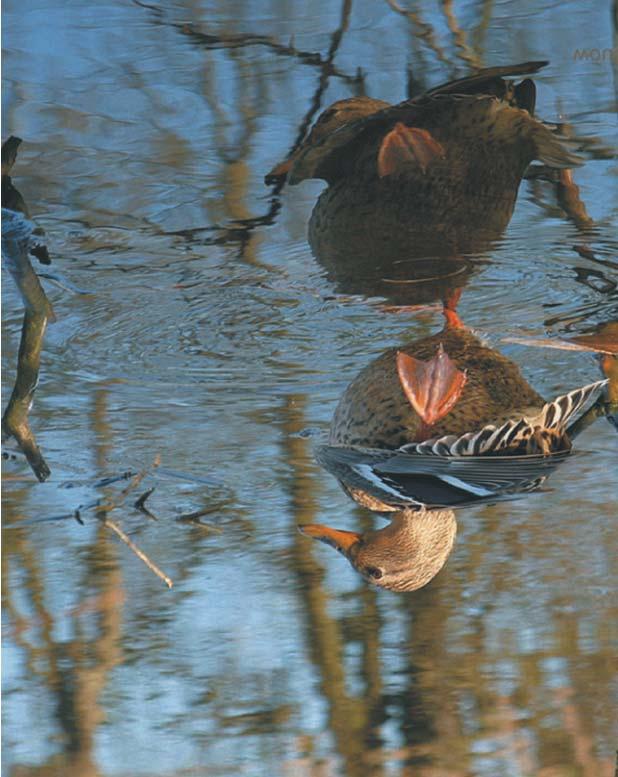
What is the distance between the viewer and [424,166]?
5082 mm

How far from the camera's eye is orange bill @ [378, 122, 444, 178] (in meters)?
5.01

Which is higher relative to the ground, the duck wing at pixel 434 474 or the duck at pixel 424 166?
the duck at pixel 424 166

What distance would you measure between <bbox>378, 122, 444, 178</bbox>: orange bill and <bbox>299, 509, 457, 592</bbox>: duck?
5.68ft

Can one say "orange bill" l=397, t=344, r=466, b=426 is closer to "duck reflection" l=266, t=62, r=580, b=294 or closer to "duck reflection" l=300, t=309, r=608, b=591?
"duck reflection" l=300, t=309, r=608, b=591

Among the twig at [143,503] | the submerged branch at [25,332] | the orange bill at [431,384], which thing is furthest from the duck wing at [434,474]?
the submerged branch at [25,332]

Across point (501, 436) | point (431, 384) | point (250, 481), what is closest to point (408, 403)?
point (431, 384)

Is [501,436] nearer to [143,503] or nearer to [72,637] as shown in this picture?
[143,503]

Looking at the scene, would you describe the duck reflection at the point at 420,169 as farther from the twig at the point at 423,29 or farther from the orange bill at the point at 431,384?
the twig at the point at 423,29

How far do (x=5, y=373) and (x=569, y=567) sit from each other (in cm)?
176

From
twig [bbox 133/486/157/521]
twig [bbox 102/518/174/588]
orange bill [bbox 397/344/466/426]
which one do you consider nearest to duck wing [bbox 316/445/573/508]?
orange bill [bbox 397/344/466/426]

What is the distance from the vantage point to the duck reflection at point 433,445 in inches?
138

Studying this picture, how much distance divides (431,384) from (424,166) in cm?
133

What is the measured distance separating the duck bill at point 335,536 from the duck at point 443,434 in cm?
16

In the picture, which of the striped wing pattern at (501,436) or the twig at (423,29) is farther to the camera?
the twig at (423,29)
